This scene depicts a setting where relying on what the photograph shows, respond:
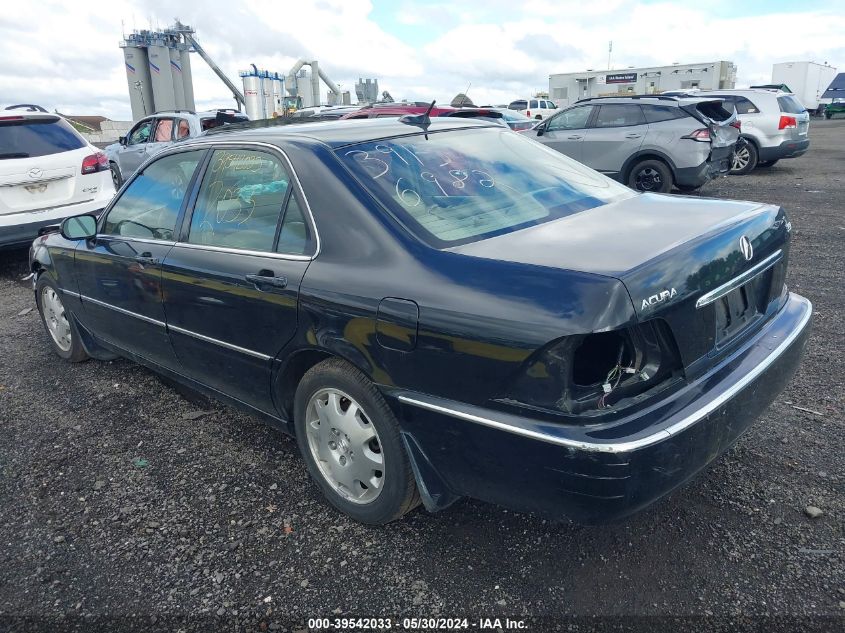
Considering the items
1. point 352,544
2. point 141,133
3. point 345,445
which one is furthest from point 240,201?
point 141,133

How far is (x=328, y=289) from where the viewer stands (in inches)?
101

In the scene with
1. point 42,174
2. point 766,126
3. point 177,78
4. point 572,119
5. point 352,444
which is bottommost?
point 352,444

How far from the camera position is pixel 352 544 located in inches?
107

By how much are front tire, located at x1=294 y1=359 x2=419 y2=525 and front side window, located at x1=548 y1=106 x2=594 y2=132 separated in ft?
33.2

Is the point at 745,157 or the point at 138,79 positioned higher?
the point at 138,79

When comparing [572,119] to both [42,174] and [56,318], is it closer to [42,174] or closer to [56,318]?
[42,174]

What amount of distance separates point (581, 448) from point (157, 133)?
485 inches

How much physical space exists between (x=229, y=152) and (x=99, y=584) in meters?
1.99

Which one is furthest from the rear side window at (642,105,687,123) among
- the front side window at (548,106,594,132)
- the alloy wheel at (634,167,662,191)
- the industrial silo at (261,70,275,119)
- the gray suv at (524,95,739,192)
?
the industrial silo at (261,70,275,119)

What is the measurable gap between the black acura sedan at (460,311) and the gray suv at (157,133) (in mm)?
8663

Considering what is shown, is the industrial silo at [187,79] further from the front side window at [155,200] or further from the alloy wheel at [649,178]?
the front side window at [155,200]

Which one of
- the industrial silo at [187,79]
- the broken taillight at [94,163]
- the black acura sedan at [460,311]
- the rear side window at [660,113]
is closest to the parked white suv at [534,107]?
the industrial silo at [187,79]

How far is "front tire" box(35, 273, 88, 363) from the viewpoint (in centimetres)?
468

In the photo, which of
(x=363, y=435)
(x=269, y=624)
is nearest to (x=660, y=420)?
(x=363, y=435)
